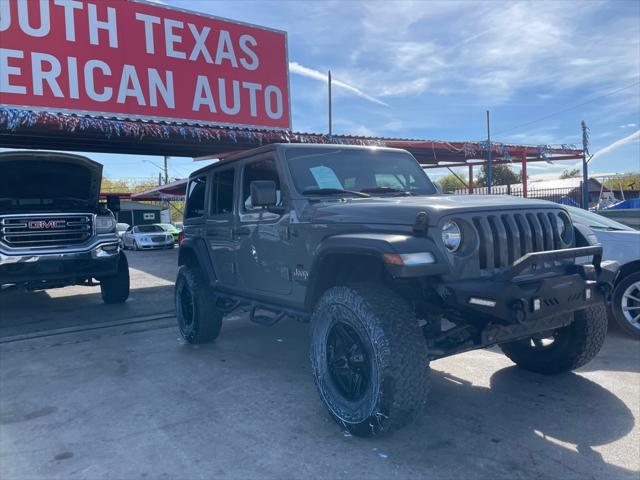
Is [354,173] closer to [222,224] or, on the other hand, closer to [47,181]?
[222,224]

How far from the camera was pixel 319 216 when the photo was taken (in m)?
3.61

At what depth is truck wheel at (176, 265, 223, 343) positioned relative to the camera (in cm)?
546

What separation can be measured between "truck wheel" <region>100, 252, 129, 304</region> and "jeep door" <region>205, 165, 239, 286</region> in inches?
148

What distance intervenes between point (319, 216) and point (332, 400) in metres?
1.30

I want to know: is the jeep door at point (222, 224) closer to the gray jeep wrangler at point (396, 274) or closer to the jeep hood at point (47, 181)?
the gray jeep wrangler at point (396, 274)

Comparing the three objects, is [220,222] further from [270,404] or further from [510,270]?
[510,270]

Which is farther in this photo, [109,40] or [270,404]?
[109,40]

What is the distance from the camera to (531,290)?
282cm

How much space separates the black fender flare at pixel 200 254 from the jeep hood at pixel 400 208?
1.97 meters

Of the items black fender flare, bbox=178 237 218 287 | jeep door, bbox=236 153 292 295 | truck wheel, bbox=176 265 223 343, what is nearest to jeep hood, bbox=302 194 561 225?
jeep door, bbox=236 153 292 295

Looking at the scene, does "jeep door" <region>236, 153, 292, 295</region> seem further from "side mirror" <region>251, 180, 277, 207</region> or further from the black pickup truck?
the black pickup truck

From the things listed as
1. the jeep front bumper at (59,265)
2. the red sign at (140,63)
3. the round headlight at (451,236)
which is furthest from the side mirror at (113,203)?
the round headlight at (451,236)

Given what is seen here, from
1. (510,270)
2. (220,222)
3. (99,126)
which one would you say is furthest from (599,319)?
(99,126)

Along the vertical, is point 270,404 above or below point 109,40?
below
